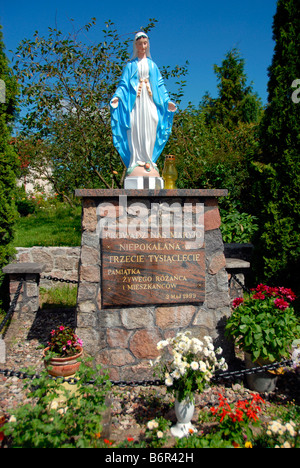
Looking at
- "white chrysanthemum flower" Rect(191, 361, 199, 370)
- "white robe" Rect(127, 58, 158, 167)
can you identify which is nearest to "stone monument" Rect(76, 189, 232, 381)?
"white robe" Rect(127, 58, 158, 167)

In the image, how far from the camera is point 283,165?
17.6ft

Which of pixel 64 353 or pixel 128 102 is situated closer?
pixel 64 353

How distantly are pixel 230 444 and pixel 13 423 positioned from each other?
4.56 ft

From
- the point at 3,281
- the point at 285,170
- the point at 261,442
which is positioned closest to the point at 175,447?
the point at 261,442

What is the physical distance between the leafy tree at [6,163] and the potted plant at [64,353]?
2458mm

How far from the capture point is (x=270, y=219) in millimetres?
5461

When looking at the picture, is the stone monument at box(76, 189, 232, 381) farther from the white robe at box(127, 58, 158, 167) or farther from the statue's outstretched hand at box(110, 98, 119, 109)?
the statue's outstretched hand at box(110, 98, 119, 109)

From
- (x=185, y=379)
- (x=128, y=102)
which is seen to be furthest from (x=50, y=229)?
(x=185, y=379)

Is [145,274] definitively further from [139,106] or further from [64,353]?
[139,106]

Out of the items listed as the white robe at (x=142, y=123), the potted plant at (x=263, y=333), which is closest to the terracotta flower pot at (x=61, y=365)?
the potted plant at (x=263, y=333)

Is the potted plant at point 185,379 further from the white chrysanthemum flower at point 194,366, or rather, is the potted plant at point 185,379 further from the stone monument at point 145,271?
the stone monument at point 145,271

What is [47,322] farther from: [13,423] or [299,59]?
[299,59]

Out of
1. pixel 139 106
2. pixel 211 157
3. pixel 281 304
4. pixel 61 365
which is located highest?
pixel 211 157

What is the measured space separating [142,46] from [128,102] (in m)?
0.63
